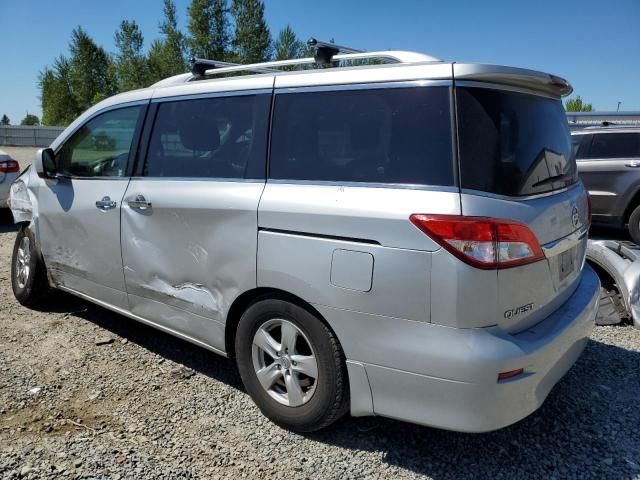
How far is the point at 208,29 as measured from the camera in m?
42.9

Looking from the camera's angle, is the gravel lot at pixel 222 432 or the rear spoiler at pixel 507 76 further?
the gravel lot at pixel 222 432

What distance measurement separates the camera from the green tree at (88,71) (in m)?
47.3

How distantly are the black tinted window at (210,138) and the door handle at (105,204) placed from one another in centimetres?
33

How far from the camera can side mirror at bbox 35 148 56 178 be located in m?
3.93

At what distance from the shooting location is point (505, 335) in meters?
2.17

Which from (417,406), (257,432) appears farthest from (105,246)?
(417,406)

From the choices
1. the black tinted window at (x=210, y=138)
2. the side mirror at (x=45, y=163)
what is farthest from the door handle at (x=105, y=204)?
the side mirror at (x=45, y=163)

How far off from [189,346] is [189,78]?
196 centimetres

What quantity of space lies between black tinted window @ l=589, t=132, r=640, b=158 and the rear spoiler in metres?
6.16

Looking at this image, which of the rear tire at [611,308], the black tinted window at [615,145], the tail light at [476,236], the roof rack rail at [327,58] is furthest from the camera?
the black tinted window at [615,145]

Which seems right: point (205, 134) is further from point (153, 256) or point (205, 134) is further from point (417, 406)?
point (417, 406)

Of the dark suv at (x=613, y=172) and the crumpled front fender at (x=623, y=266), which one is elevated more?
the dark suv at (x=613, y=172)

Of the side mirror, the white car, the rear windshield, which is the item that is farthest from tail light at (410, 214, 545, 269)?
the white car

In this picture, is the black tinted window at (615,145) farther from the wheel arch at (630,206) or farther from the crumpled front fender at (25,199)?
the crumpled front fender at (25,199)
